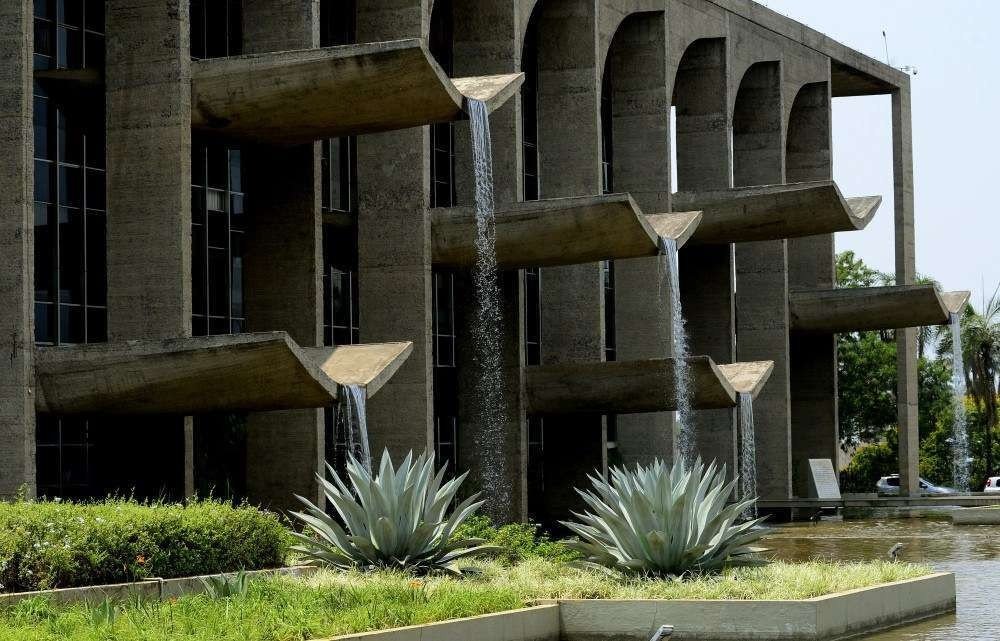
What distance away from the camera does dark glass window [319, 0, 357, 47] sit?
33.8m

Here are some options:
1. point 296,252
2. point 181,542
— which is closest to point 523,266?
point 296,252

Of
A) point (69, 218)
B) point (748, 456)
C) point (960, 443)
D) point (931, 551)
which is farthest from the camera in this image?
point (960, 443)

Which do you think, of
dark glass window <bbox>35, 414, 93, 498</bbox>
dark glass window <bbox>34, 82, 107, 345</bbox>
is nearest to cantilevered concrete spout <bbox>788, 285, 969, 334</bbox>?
dark glass window <bbox>34, 82, 107, 345</bbox>

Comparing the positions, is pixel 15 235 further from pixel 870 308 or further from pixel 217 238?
pixel 870 308

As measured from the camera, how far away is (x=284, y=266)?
92.4 ft

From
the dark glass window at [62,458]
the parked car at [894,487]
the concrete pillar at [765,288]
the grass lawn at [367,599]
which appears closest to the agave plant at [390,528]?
the grass lawn at [367,599]

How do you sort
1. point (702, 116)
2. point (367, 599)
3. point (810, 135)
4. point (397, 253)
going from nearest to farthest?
point (367, 599)
point (397, 253)
point (702, 116)
point (810, 135)

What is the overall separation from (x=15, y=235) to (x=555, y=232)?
10886mm

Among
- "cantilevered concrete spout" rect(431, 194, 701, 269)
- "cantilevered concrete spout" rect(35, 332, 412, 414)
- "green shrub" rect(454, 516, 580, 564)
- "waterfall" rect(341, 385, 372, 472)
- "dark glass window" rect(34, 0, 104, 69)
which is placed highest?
"dark glass window" rect(34, 0, 104, 69)

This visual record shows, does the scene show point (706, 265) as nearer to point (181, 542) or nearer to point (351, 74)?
point (351, 74)

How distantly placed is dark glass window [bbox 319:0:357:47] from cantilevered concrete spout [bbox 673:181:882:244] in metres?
9.43

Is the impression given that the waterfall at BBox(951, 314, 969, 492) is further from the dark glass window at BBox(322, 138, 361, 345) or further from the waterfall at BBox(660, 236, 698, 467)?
the dark glass window at BBox(322, 138, 361, 345)

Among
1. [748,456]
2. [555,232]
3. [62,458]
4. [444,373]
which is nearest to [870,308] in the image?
[748,456]

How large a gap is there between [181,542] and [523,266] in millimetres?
16780
